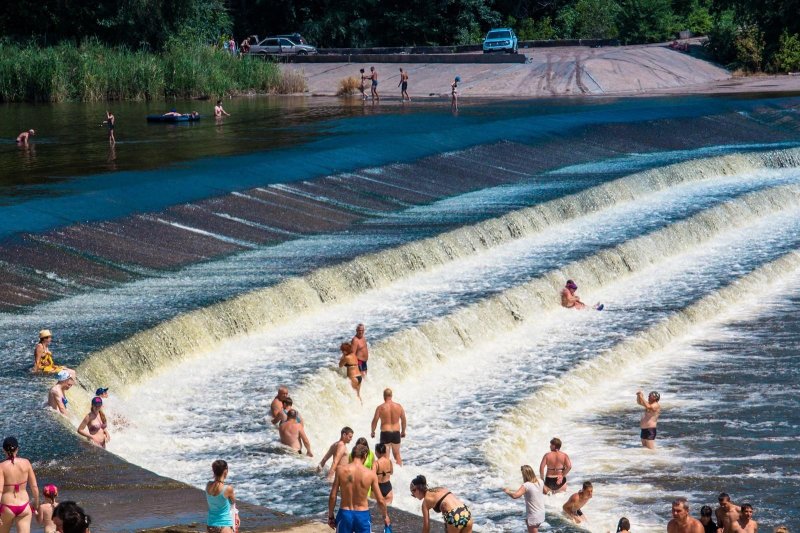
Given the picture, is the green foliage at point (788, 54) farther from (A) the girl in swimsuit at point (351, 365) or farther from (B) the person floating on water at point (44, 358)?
(B) the person floating on water at point (44, 358)

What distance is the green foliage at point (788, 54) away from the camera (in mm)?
58594

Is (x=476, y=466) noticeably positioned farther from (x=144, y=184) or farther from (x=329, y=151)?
(x=329, y=151)

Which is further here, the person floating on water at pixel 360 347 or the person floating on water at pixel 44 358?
the person floating on water at pixel 360 347

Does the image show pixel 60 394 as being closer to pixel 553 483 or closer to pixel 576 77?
pixel 553 483

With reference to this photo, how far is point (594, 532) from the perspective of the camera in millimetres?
14688

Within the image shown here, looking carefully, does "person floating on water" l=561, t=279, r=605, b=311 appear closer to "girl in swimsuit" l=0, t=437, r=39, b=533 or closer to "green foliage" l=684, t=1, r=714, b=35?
"girl in swimsuit" l=0, t=437, r=39, b=533

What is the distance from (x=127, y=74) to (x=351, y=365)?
36.6 meters

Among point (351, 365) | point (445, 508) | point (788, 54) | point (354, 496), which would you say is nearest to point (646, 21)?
point (788, 54)

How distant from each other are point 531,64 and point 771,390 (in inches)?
1607

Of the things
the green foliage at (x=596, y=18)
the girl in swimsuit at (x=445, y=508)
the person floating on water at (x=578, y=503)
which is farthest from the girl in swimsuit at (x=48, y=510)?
the green foliage at (x=596, y=18)

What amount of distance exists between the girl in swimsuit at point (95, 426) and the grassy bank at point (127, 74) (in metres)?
37.8

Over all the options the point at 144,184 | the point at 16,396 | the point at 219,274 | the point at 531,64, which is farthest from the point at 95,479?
the point at 531,64

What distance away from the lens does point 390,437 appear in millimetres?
16516

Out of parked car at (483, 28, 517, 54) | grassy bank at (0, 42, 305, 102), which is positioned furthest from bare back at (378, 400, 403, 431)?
parked car at (483, 28, 517, 54)
